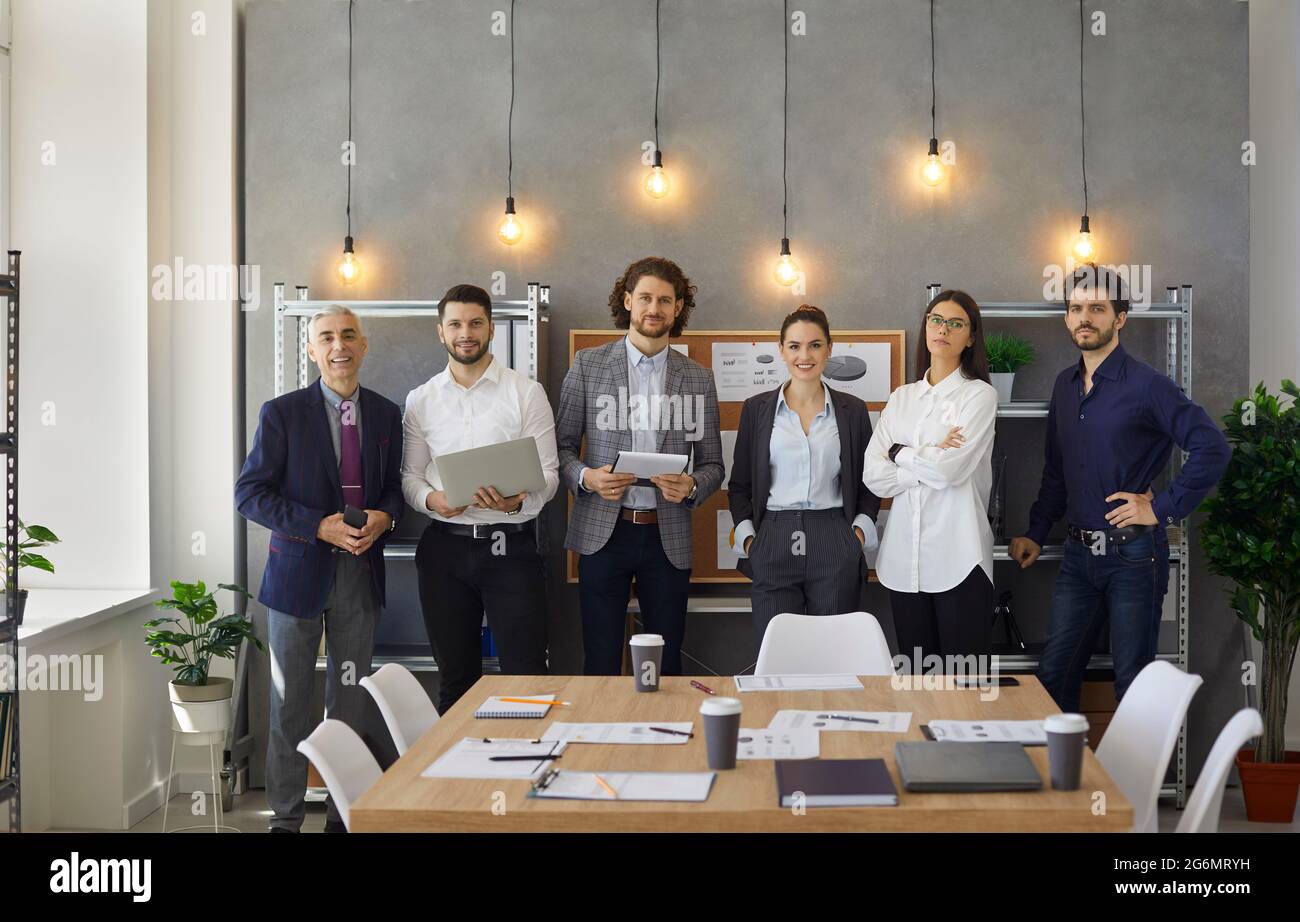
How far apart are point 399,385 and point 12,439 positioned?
5.59ft

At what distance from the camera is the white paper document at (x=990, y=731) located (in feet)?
7.56

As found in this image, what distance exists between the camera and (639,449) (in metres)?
4.05

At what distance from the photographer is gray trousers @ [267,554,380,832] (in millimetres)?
3762

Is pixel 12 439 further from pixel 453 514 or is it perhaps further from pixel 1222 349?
pixel 1222 349

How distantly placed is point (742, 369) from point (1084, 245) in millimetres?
1495

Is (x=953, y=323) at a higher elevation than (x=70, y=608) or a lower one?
higher

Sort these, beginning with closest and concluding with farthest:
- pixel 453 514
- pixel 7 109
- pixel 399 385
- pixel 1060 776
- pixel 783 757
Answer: pixel 1060 776 → pixel 783 757 → pixel 453 514 → pixel 7 109 → pixel 399 385

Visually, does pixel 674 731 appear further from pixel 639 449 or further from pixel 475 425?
pixel 475 425

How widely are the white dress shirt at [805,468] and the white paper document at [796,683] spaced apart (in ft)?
3.20

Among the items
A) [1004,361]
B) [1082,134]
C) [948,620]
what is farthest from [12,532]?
[1082,134]

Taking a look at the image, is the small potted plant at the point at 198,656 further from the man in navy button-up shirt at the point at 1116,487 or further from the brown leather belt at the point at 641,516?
the man in navy button-up shirt at the point at 1116,487

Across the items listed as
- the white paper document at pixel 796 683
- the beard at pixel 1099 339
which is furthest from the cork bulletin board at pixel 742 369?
the white paper document at pixel 796 683

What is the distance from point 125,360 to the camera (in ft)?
14.7
